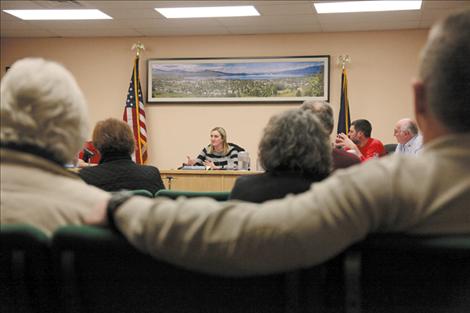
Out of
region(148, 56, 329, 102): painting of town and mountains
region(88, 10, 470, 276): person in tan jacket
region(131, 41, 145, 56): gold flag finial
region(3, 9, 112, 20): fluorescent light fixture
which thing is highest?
region(3, 9, 112, 20): fluorescent light fixture

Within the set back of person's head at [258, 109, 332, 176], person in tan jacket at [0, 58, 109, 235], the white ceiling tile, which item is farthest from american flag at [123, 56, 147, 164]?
person in tan jacket at [0, 58, 109, 235]

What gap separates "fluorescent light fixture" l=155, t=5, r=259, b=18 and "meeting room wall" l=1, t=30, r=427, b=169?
49.1 inches

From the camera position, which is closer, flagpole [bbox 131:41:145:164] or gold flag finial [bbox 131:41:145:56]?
flagpole [bbox 131:41:145:164]

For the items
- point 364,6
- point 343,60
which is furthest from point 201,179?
point 343,60

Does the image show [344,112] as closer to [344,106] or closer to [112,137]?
[344,106]

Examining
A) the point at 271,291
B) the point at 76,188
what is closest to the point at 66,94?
the point at 76,188

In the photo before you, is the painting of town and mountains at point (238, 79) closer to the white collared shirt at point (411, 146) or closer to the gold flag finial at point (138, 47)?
the gold flag finial at point (138, 47)

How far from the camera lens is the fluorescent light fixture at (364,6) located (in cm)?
786

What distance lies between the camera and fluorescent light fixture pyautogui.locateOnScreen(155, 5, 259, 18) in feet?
27.1

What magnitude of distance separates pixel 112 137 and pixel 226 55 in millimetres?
6013

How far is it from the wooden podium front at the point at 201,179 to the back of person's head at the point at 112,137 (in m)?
3.01

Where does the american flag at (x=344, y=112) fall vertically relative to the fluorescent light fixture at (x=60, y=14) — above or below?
below

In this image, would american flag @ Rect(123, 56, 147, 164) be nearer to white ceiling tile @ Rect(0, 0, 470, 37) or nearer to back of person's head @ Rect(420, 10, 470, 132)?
white ceiling tile @ Rect(0, 0, 470, 37)

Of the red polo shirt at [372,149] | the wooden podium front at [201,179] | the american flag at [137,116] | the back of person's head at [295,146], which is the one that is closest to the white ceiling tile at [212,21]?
the american flag at [137,116]
